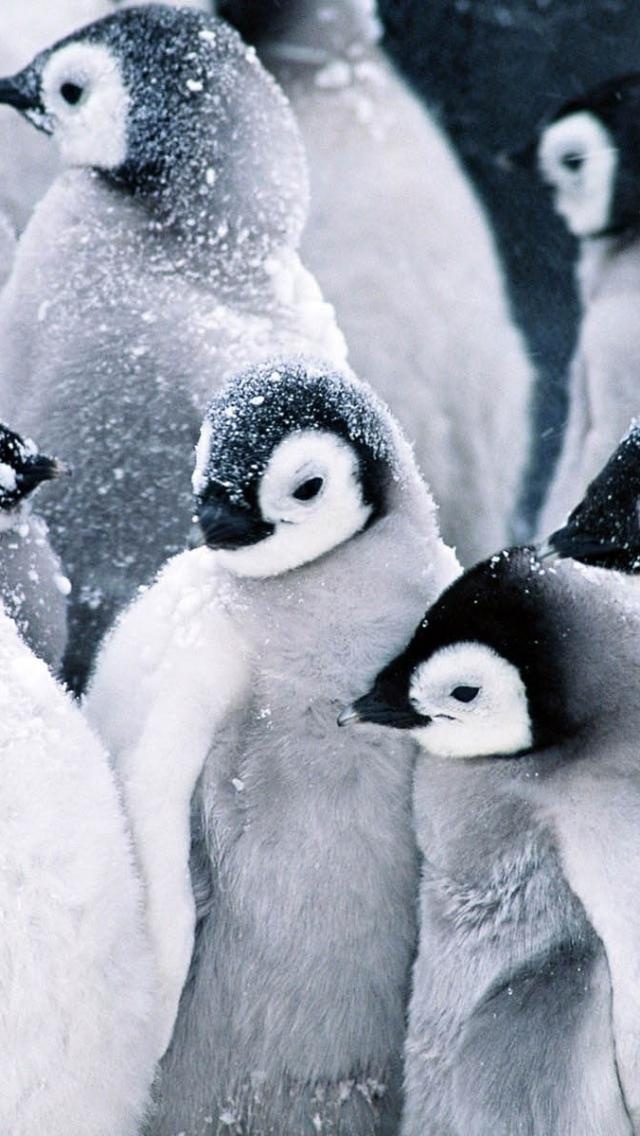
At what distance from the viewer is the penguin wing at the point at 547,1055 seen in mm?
1149

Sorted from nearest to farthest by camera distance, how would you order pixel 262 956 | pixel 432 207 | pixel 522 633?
pixel 522 633 → pixel 262 956 → pixel 432 207

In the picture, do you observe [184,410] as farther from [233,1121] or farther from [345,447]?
[233,1121]

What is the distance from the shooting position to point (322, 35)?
178cm

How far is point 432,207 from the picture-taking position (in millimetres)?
1769

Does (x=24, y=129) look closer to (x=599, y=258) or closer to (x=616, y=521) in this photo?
(x=599, y=258)

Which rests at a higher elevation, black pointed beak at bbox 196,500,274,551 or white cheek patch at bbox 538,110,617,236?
black pointed beak at bbox 196,500,274,551

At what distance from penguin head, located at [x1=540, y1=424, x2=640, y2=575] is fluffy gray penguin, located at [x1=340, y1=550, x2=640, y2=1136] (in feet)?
0.13

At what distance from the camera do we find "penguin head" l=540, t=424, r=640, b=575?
1.21 meters

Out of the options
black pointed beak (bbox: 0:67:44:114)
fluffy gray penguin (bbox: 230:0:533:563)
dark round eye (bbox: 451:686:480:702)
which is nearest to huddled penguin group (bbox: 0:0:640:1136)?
dark round eye (bbox: 451:686:480:702)

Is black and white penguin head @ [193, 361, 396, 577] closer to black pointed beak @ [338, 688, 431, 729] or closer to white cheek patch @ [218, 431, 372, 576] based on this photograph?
white cheek patch @ [218, 431, 372, 576]

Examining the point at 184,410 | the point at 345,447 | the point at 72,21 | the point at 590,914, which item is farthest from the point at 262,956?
the point at 72,21

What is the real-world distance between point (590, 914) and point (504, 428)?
0.72 meters

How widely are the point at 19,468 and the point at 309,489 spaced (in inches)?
9.0

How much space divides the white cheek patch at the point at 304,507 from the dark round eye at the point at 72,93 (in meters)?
0.50
